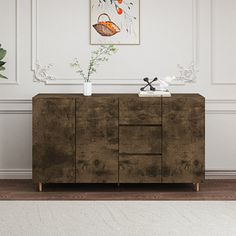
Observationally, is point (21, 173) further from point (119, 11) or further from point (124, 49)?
point (119, 11)

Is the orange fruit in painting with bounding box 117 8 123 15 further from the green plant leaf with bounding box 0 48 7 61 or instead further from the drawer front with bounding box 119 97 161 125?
the green plant leaf with bounding box 0 48 7 61

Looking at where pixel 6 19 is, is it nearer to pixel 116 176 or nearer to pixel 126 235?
pixel 116 176

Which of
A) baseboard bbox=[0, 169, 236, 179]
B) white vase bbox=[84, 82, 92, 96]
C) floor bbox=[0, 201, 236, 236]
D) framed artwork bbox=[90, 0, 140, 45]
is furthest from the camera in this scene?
baseboard bbox=[0, 169, 236, 179]

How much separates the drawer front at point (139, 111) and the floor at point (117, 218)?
28.1 inches

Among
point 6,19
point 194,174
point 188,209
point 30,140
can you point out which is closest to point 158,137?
point 194,174

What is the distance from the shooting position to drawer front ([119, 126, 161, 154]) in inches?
225

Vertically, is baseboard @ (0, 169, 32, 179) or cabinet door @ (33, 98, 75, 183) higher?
cabinet door @ (33, 98, 75, 183)

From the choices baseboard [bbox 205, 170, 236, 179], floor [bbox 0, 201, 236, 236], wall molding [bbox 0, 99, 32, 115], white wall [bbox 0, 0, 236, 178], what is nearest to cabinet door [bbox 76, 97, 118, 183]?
floor [bbox 0, 201, 236, 236]

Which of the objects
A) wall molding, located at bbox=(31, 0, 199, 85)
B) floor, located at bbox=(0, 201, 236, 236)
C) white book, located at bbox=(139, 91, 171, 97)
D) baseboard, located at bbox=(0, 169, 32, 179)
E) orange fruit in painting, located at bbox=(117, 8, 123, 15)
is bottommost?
floor, located at bbox=(0, 201, 236, 236)

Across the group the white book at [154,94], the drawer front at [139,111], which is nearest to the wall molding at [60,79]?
the white book at [154,94]

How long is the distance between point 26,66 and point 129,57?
934 millimetres

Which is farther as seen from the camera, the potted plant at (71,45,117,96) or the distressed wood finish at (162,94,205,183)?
the potted plant at (71,45,117,96)

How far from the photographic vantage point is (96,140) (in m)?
5.72

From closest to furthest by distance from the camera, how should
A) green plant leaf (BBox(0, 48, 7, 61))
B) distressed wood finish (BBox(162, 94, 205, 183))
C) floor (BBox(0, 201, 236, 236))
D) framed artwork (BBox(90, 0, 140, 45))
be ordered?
1. floor (BBox(0, 201, 236, 236))
2. distressed wood finish (BBox(162, 94, 205, 183))
3. green plant leaf (BBox(0, 48, 7, 61))
4. framed artwork (BBox(90, 0, 140, 45))
